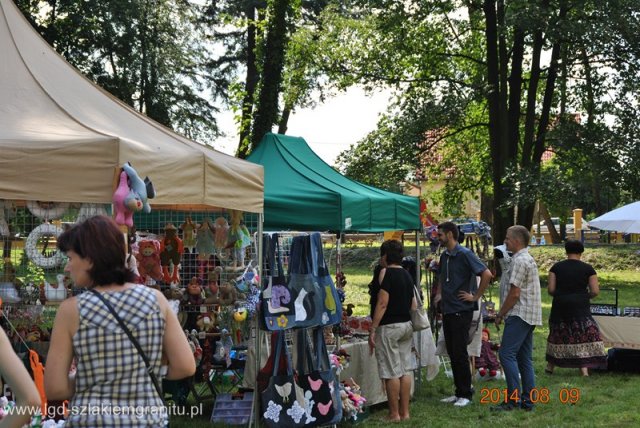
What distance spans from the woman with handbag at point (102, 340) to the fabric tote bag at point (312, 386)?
3.56 m

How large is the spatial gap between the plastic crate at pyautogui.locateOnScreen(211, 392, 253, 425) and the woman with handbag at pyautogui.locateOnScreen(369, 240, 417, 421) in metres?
1.16

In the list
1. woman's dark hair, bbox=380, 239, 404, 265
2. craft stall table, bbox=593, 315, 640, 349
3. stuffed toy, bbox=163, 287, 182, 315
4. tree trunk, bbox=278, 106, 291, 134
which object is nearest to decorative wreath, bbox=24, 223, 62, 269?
stuffed toy, bbox=163, 287, 182, 315

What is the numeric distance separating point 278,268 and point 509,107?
16.6 meters

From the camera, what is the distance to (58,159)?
16.5ft

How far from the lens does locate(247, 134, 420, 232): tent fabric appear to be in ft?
24.7

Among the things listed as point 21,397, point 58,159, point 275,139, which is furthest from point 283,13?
point 21,397

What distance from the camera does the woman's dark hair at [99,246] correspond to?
9.83 feet

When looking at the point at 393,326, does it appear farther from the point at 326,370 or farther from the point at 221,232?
the point at 221,232

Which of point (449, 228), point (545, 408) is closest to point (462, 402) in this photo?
point (545, 408)

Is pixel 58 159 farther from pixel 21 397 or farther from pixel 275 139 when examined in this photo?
pixel 275 139

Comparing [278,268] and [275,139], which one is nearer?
[278,268]

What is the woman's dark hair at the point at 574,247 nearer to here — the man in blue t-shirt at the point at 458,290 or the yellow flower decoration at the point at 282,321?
the man in blue t-shirt at the point at 458,290

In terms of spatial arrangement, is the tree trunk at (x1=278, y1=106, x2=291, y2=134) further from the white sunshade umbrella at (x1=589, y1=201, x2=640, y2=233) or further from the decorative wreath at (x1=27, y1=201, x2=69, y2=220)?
the decorative wreath at (x1=27, y1=201, x2=69, y2=220)

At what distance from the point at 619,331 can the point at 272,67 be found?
8.76m
